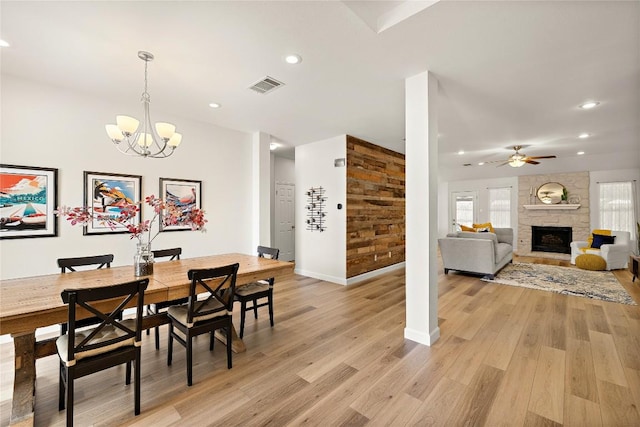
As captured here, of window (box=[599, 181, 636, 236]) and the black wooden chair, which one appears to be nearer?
the black wooden chair

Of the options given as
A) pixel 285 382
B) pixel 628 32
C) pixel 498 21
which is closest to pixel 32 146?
pixel 285 382

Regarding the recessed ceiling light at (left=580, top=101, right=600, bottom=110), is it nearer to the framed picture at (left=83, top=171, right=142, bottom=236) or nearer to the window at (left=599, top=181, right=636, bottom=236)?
the window at (left=599, top=181, right=636, bottom=236)

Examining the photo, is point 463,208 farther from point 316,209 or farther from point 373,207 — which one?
point 316,209

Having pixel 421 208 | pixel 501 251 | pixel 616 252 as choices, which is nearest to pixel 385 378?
pixel 421 208

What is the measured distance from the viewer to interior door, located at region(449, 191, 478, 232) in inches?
378

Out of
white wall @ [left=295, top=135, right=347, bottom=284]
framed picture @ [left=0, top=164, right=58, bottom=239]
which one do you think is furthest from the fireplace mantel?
framed picture @ [left=0, top=164, right=58, bottom=239]

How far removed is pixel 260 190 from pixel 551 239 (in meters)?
8.66

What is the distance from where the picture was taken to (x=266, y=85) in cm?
303

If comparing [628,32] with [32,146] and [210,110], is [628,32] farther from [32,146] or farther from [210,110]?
[32,146]

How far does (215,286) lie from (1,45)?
2.76m

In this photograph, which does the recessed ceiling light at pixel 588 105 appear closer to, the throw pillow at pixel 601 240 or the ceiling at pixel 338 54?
the ceiling at pixel 338 54

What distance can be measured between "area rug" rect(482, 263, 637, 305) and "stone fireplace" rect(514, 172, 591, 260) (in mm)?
1848

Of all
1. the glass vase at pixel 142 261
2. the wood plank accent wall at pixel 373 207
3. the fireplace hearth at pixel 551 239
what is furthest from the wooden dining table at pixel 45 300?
the fireplace hearth at pixel 551 239

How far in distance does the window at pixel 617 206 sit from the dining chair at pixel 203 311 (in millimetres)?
9741
